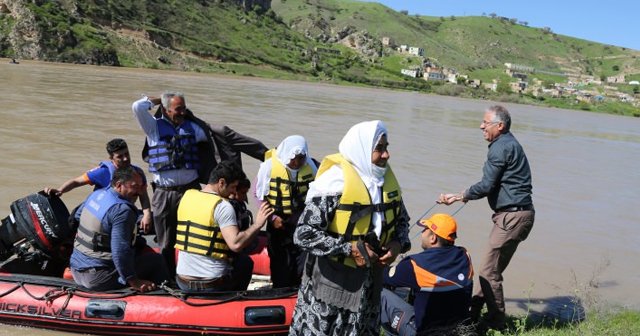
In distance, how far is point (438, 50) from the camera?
16062 centimetres

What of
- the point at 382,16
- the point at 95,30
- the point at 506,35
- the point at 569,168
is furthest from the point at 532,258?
the point at 506,35

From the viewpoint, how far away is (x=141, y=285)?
4082 mm

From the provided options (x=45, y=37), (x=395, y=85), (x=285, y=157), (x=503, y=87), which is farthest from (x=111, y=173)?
(x=503, y=87)

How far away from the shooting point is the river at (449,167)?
7.36m

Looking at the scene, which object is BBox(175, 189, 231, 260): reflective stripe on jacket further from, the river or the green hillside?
the green hillside

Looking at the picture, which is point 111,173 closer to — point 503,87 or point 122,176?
point 122,176

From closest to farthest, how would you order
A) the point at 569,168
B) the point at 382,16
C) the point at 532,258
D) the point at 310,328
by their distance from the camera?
the point at 310,328, the point at 532,258, the point at 569,168, the point at 382,16

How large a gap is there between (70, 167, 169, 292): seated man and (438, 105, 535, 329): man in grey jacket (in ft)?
8.01

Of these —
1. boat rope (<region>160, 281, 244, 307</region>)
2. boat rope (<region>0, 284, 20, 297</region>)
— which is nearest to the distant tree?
boat rope (<region>160, 281, 244, 307</region>)

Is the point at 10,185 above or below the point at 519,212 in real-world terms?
below

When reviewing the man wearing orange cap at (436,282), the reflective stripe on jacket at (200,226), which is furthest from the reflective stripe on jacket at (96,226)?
the man wearing orange cap at (436,282)

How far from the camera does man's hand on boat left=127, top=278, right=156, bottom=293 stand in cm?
401

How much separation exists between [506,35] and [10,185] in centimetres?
19971

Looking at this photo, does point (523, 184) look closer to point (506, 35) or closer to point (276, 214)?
point (276, 214)
